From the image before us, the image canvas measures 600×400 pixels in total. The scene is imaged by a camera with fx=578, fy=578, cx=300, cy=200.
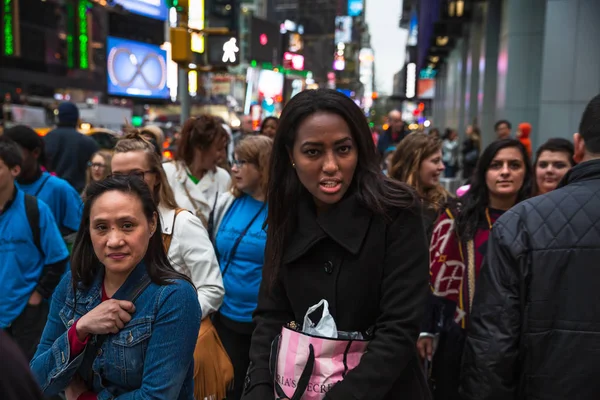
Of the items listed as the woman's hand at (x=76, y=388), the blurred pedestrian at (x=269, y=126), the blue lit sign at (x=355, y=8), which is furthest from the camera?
the blue lit sign at (x=355, y=8)

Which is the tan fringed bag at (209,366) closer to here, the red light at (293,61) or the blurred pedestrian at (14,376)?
the blurred pedestrian at (14,376)

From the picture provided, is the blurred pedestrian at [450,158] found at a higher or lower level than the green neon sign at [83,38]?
lower

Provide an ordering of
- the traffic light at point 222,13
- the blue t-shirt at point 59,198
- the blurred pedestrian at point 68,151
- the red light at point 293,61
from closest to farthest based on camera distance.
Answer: the blue t-shirt at point 59,198
the blurred pedestrian at point 68,151
the red light at point 293,61
the traffic light at point 222,13

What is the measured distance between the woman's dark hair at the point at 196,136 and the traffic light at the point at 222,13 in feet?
133

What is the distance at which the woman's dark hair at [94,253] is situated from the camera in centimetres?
258

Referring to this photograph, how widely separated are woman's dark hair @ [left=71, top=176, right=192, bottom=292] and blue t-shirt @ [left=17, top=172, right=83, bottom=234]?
10.1 ft

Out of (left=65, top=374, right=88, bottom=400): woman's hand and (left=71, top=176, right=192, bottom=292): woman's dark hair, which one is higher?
(left=71, top=176, right=192, bottom=292): woman's dark hair

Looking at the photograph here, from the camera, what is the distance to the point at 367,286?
7.75 ft

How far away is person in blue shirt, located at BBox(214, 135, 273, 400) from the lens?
4480 millimetres

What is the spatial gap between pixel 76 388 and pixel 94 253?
1.94ft

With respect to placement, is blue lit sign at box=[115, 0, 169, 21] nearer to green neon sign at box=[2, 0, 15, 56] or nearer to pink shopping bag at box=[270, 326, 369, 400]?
green neon sign at box=[2, 0, 15, 56]

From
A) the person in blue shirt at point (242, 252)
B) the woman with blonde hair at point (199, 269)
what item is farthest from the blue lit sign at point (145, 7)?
the woman with blonde hair at point (199, 269)

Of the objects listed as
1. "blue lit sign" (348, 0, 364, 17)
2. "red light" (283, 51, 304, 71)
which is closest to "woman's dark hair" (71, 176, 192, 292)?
"red light" (283, 51, 304, 71)

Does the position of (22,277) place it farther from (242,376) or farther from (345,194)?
(345,194)
